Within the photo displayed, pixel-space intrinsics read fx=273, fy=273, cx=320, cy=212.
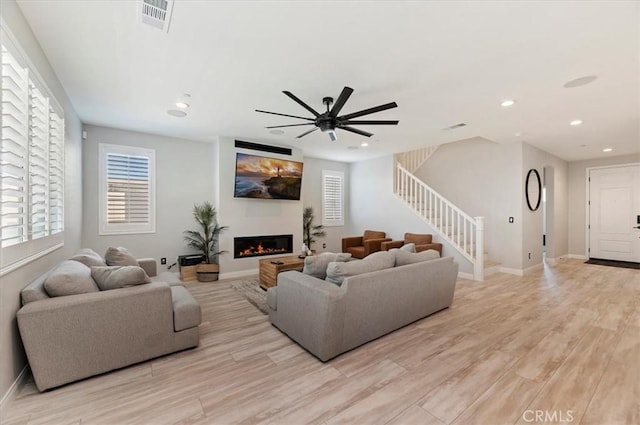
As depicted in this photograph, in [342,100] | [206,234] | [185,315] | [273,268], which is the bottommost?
[185,315]

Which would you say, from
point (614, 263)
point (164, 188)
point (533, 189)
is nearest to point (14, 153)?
point (164, 188)

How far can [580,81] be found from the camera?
296cm

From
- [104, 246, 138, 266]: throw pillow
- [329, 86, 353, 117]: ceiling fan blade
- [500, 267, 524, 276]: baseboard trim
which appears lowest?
[500, 267, 524, 276]: baseboard trim

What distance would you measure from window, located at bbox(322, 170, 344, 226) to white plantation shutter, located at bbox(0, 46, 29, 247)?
236 inches

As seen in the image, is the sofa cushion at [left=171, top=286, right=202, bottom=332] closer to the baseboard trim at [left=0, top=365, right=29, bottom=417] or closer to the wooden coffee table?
the baseboard trim at [left=0, top=365, right=29, bottom=417]

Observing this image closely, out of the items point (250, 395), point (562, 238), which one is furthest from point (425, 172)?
point (250, 395)

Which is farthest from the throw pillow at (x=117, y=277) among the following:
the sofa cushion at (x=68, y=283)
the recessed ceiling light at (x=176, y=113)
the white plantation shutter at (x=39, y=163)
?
the recessed ceiling light at (x=176, y=113)

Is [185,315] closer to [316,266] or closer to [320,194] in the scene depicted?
[316,266]

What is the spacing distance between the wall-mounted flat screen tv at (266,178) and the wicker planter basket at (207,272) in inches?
57.1

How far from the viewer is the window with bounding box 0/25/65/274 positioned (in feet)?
5.74

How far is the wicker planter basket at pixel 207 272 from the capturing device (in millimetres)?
5039

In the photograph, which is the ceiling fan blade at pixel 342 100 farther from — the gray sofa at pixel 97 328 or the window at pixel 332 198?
the window at pixel 332 198

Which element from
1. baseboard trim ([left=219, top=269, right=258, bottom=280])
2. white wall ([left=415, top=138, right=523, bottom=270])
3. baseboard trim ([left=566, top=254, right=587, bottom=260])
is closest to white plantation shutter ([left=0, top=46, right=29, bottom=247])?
baseboard trim ([left=219, top=269, right=258, bottom=280])

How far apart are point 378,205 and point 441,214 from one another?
1731mm
